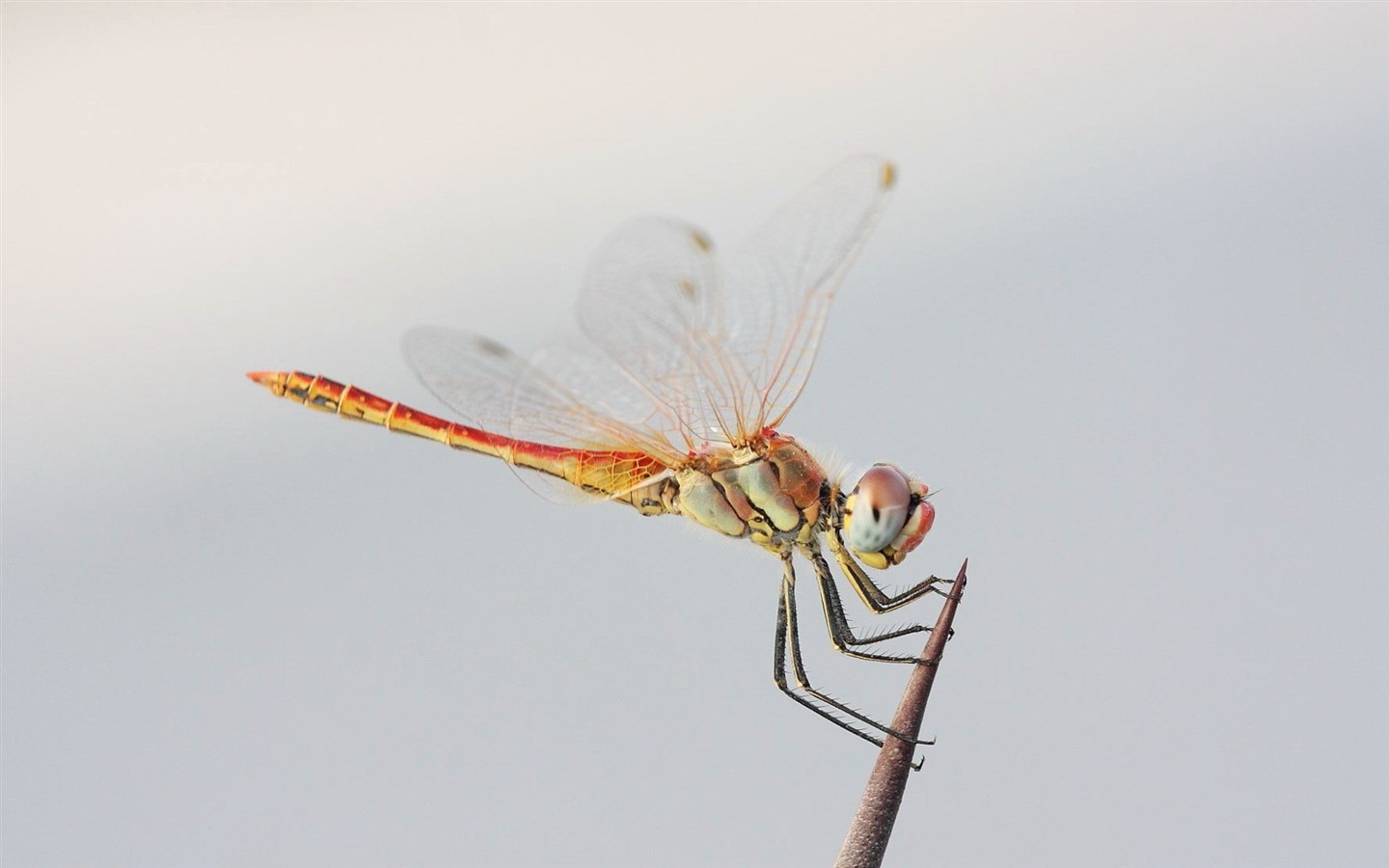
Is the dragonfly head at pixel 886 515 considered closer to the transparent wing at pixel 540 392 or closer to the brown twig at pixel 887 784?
the transparent wing at pixel 540 392

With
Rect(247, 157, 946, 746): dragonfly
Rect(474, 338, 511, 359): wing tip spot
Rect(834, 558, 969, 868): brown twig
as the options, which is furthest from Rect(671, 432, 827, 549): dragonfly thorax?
Rect(834, 558, 969, 868): brown twig

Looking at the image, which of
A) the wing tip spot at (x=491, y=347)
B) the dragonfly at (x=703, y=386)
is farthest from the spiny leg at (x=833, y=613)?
the wing tip spot at (x=491, y=347)

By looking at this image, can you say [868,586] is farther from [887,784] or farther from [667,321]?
[887,784]

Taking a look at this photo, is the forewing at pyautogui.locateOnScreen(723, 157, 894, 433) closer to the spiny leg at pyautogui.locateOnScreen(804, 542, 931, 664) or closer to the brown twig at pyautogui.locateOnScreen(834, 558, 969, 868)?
the spiny leg at pyautogui.locateOnScreen(804, 542, 931, 664)

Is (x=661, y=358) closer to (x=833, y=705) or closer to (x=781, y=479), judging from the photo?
(x=781, y=479)

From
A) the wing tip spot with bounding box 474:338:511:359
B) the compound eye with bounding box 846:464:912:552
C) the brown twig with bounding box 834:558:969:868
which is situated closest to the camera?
the brown twig with bounding box 834:558:969:868

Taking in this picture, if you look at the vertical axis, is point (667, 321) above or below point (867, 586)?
above

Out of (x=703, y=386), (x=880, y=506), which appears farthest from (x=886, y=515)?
(x=703, y=386)
